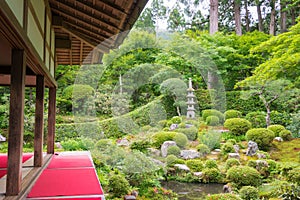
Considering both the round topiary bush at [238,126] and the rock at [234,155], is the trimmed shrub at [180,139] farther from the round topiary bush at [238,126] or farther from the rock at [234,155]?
the round topiary bush at [238,126]

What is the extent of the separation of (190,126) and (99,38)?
6.26 meters

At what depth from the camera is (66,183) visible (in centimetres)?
275

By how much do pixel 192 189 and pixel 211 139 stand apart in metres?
2.97

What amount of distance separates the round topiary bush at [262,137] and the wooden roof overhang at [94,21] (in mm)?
5527

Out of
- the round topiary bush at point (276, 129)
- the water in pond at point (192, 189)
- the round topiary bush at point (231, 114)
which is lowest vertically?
the water in pond at point (192, 189)

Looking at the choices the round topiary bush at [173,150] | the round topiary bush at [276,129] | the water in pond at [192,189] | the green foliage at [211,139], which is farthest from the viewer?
the round topiary bush at [276,129]

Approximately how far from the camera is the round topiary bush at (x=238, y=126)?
967 centimetres

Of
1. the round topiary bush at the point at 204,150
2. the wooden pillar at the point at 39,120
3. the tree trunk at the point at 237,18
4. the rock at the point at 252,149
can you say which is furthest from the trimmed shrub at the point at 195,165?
the tree trunk at the point at 237,18

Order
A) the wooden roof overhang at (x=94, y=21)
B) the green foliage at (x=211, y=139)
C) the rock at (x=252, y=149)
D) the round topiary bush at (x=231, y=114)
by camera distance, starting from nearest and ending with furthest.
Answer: the wooden roof overhang at (x=94, y=21) → the rock at (x=252, y=149) → the green foliage at (x=211, y=139) → the round topiary bush at (x=231, y=114)

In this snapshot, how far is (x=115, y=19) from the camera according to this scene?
3.59 meters

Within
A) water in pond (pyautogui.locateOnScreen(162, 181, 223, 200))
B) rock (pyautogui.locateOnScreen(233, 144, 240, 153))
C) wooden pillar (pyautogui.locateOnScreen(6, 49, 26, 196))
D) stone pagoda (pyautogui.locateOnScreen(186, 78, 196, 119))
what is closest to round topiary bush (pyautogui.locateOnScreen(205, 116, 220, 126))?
stone pagoda (pyautogui.locateOnScreen(186, 78, 196, 119))

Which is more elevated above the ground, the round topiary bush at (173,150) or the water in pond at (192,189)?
the round topiary bush at (173,150)

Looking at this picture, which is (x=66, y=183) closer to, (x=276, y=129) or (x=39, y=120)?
A: (x=39, y=120)

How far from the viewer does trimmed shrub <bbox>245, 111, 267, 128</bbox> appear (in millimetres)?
10250
